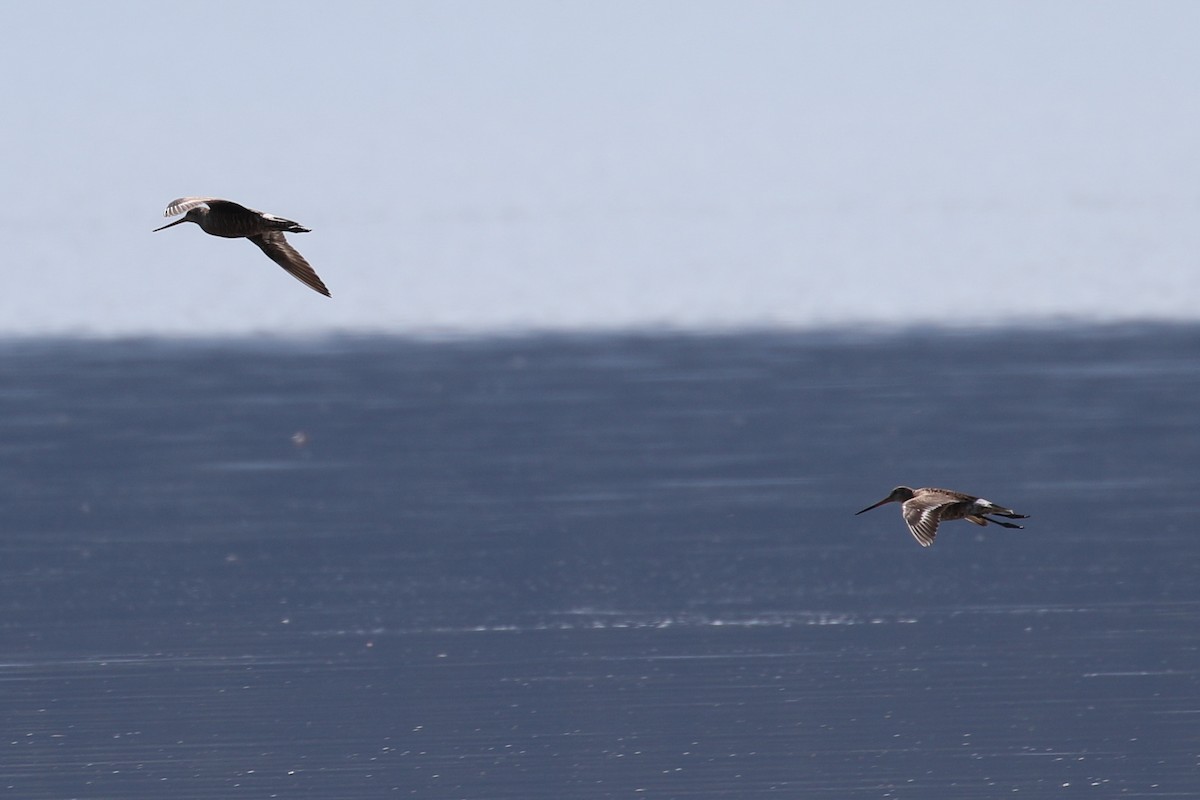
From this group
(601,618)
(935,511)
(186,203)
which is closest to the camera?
(186,203)

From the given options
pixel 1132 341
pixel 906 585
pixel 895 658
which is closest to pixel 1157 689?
pixel 895 658

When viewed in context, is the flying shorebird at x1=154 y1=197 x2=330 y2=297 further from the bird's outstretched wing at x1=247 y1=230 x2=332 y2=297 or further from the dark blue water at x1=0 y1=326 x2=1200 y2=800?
the dark blue water at x1=0 y1=326 x2=1200 y2=800

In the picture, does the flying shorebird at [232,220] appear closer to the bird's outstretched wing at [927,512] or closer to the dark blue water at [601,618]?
the bird's outstretched wing at [927,512]

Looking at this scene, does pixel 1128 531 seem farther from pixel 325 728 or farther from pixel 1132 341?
pixel 1132 341

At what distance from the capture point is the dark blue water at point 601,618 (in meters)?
18.9

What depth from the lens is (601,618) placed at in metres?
26.3

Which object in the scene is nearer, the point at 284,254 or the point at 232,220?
the point at 232,220

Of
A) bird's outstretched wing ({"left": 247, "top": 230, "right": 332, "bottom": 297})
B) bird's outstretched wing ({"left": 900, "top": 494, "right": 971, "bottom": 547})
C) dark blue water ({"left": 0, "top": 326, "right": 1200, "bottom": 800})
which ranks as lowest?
dark blue water ({"left": 0, "top": 326, "right": 1200, "bottom": 800})

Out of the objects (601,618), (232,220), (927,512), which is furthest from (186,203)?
(601,618)

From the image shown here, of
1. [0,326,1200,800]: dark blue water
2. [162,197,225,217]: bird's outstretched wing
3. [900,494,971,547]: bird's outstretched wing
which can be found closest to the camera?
[162,197,225,217]: bird's outstretched wing

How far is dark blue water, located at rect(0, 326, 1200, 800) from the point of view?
18.9 meters

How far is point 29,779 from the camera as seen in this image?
18.6 metres

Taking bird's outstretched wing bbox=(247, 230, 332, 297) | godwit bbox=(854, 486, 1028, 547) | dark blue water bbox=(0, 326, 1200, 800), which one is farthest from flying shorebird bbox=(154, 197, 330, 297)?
dark blue water bbox=(0, 326, 1200, 800)

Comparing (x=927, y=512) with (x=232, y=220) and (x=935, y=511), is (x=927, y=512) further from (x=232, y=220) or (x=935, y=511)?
(x=232, y=220)
